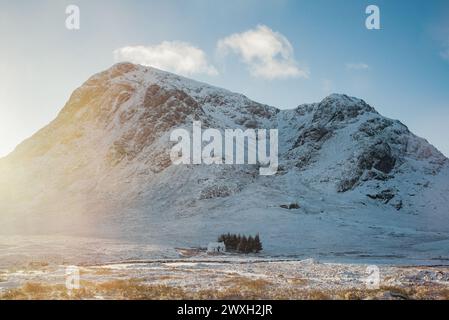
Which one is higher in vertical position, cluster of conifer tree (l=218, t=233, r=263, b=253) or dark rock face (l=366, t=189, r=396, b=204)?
dark rock face (l=366, t=189, r=396, b=204)

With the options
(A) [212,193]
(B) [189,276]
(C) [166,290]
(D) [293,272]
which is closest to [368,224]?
(A) [212,193]

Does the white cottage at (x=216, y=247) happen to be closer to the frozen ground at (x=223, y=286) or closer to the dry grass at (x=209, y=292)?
the frozen ground at (x=223, y=286)

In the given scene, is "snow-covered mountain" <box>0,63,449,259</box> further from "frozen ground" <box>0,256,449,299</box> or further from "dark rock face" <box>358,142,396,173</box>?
"frozen ground" <box>0,256,449,299</box>

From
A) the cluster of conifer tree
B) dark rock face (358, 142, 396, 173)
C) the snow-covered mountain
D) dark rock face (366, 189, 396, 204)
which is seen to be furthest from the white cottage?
dark rock face (358, 142, 396, 173)

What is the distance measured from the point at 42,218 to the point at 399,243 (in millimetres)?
98695

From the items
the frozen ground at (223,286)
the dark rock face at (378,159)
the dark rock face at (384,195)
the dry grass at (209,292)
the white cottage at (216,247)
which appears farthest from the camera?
the dark rock face at (378,159)

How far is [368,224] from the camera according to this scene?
132750 millimetres

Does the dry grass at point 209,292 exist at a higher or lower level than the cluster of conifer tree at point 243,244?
higher

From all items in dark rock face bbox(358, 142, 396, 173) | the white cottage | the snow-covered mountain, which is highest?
dark rock face bbox(358, 142, 396, 173)

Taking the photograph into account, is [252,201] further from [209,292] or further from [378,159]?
[209,292]

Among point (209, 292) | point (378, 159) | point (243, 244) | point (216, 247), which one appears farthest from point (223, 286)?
point (378, 159)

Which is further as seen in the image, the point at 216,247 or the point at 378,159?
the point at 378,159

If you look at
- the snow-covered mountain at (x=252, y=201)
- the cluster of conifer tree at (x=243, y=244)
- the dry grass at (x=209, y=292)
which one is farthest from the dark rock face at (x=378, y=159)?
the dry grass at (x=209, y=292)
